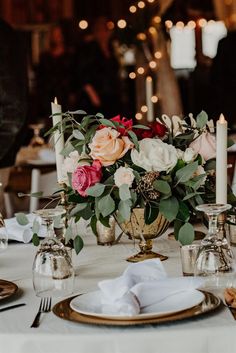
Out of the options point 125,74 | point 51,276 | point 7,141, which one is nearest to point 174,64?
point 125,74

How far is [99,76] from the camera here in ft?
38.8

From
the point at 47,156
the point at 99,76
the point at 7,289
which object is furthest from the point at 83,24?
the point at 7,289

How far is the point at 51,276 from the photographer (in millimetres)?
2164

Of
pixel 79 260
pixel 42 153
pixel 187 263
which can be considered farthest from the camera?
pixel 42 153

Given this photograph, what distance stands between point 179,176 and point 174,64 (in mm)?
11002

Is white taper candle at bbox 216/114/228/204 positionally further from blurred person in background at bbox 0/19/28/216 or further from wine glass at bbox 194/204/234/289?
blurred person in background at bbox 0/19/28/216

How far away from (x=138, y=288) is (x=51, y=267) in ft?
0.91

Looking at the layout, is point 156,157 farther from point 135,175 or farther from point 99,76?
point 99,76

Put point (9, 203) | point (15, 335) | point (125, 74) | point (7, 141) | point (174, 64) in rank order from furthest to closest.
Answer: point (174, 64) → point (125, 74) → point (9, 203) → point (7, 141) → point (15, 335)

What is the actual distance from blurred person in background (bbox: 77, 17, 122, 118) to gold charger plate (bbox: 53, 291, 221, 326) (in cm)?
914

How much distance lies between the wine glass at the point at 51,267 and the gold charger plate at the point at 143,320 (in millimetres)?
114

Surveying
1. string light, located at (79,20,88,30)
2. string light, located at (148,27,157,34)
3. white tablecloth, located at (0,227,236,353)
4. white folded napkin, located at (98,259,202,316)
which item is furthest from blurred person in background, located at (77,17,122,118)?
white tablecloth, located at (0,227,236,353)

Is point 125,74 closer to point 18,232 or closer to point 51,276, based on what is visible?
point 18,232

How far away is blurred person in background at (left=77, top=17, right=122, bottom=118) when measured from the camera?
11.3m
